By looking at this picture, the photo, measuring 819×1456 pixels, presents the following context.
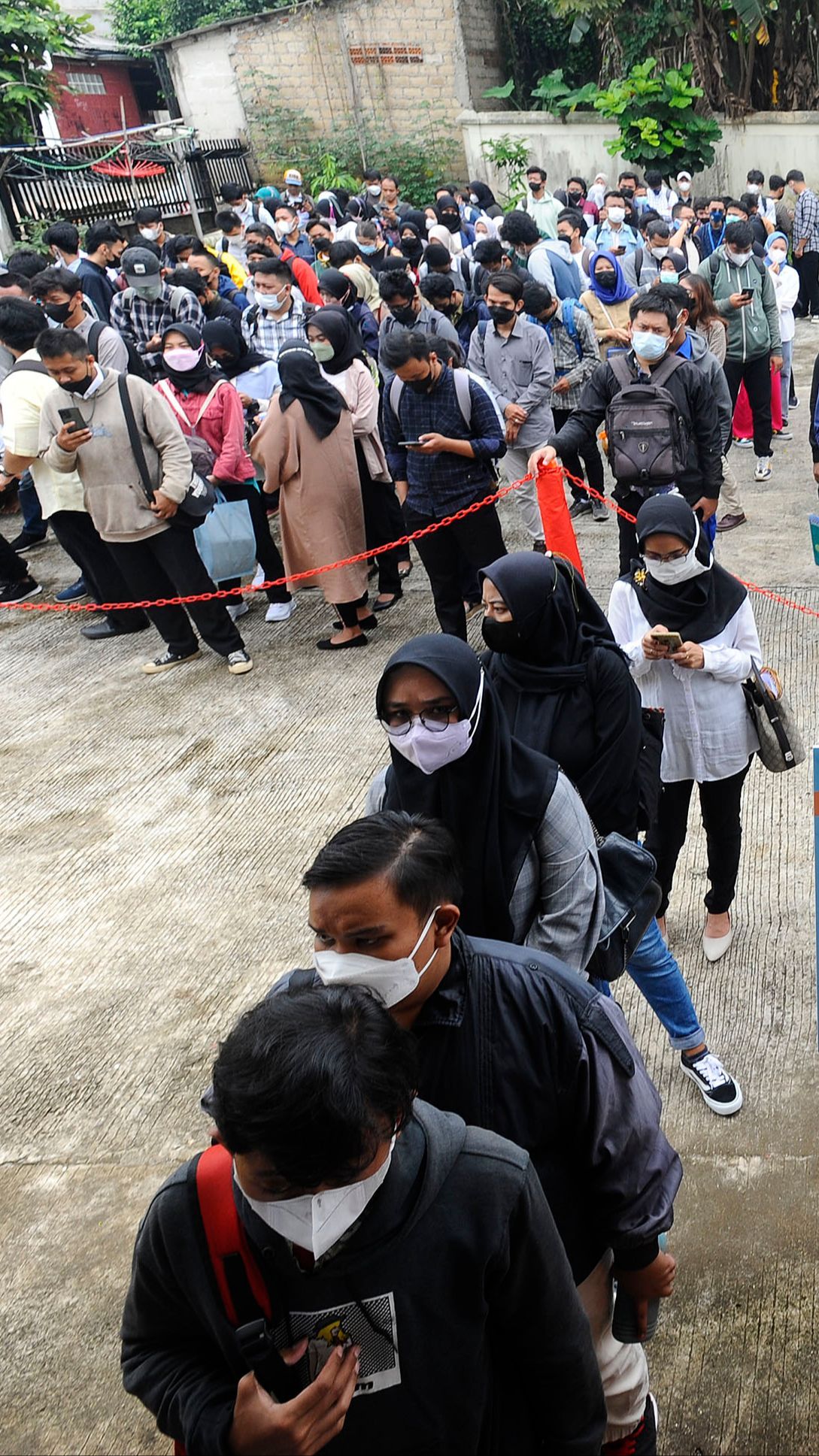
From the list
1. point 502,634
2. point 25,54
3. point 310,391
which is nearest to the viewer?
point 502,634

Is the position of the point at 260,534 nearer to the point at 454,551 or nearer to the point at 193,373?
the point at 193,373

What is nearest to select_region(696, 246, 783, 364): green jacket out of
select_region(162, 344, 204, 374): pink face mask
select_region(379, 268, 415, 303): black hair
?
select_region(379, 268, 415, 303): black hair

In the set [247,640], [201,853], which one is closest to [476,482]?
[247,640]

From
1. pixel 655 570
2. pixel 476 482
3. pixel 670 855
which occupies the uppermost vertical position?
pixel 655 570

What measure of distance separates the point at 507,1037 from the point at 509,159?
2260cm

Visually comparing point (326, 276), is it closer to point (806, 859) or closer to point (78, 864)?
point (78, 864)

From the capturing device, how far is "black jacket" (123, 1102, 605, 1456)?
1.46 metres

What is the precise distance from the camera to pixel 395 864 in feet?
6.30

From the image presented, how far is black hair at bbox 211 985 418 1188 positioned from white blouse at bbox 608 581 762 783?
233 cm

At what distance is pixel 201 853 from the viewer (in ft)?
17.0

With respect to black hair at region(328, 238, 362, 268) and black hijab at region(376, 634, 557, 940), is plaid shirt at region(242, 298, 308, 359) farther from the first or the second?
black hijab at region(376, 634, 557, 940)

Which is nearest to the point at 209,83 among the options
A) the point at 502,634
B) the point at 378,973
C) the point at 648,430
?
the point at 648,430

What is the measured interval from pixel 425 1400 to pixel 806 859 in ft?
10.9

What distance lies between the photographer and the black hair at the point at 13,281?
8.43 metres
